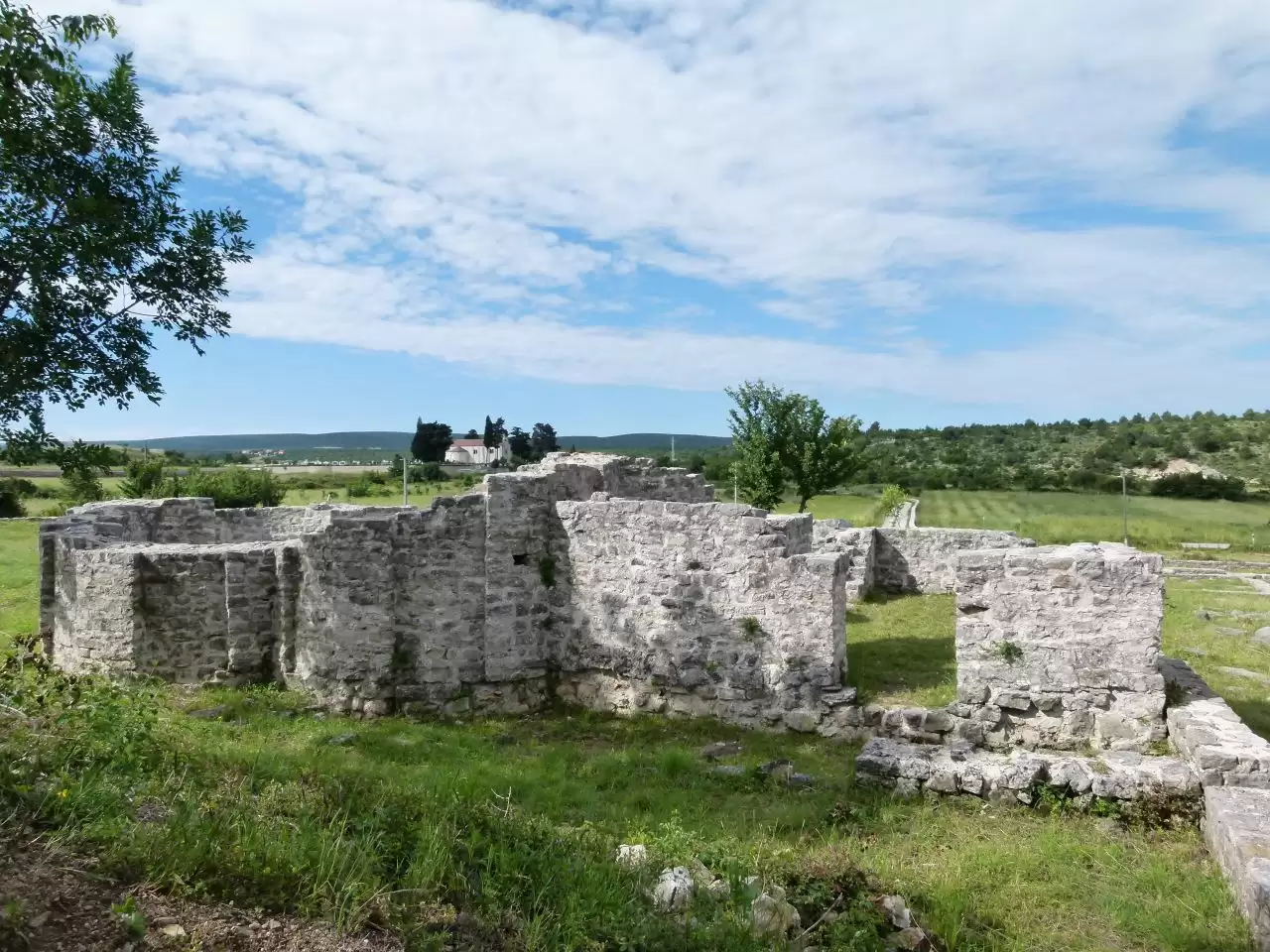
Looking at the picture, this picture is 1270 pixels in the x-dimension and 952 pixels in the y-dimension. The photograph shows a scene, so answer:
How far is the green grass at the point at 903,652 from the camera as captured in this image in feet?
35.7

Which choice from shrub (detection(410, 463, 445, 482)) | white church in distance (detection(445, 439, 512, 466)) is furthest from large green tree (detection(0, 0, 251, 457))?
white church in distance (detection(445, 439, 512, 466))

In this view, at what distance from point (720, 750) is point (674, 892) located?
14.2ft

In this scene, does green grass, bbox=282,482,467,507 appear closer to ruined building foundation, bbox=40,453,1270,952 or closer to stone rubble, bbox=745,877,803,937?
ruined building foundation, bbox=40,453,1270,952

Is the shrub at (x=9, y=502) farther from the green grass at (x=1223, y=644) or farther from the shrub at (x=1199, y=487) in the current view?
the shrub at (x=1199, y=487)

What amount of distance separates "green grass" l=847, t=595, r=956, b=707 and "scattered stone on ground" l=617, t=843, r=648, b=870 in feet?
18.2

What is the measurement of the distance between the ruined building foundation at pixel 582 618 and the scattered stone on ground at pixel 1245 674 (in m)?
3.66

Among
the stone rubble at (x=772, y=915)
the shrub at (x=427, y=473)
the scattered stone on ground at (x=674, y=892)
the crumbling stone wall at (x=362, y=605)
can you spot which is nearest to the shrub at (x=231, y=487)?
the shrub at (x=427, y=473)

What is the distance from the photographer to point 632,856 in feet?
18.3

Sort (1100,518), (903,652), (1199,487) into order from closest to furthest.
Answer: (903,652), (1100,518), (1199,487)

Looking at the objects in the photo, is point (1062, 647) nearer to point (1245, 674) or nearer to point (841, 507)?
point (1245, 674)

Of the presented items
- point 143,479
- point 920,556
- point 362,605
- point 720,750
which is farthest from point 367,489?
point 720,750

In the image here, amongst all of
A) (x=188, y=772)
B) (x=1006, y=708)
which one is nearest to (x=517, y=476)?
(x=188, y=772)

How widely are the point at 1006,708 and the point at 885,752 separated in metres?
2.00

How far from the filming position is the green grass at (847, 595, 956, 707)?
428 inches
